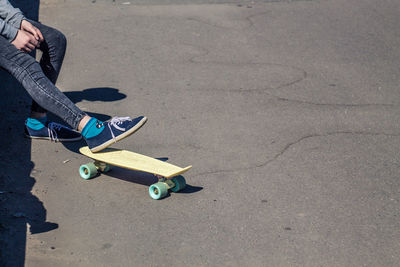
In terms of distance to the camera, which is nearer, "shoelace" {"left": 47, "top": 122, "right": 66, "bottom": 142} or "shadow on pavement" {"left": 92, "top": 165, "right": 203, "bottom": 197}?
"shadow on pavement" {"left": 92, "top": 165, "right": 203, "bottom": 197}

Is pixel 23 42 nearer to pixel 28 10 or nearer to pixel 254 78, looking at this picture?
pixel 254 78

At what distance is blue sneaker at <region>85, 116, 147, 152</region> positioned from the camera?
475 cm

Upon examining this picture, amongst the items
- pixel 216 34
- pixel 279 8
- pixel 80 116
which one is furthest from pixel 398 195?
pixel 279 8

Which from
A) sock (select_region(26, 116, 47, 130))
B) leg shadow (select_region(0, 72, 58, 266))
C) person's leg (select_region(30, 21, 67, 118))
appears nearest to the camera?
leg shadow (select_region(0, 72, 58, 266))

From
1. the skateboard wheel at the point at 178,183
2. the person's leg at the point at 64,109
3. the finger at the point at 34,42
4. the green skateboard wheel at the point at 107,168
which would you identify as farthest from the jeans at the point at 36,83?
the skateboard wheel at the point at 178,183

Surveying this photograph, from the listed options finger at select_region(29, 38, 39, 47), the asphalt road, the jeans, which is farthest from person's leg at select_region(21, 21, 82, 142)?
the jeans

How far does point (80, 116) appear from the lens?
479 centimetres

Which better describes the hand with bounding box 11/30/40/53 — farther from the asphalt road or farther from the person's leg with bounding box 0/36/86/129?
the asphalt road

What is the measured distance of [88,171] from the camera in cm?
490

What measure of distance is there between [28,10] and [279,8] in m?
4.21

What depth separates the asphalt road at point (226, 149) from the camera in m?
4.01

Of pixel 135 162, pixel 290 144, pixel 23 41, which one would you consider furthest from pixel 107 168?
pixel 290 144

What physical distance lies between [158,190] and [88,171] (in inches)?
27.3

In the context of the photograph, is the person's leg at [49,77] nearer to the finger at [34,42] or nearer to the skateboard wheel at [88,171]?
the finger at [34,42]
